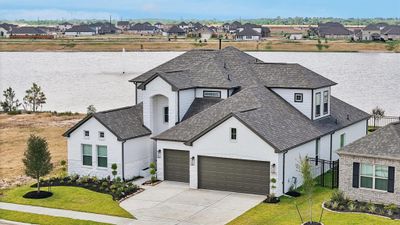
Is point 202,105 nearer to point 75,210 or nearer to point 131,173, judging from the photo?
point 131,173

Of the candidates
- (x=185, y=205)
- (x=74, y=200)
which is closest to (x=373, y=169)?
(x=185, y=205)

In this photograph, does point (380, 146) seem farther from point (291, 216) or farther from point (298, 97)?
point (298, 97)

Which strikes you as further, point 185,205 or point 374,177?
point 185,205

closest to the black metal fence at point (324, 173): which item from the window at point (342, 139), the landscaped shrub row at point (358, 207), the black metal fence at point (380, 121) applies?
the window at point (342, 139)

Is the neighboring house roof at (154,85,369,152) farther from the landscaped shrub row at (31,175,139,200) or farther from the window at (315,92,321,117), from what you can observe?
the landscaped shrub row at (31,175,139,200)

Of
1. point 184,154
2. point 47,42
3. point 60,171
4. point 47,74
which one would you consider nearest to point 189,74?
point 184,154
